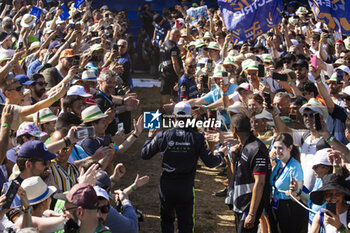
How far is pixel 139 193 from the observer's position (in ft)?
29.8

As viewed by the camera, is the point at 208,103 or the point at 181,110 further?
the point at 208,103

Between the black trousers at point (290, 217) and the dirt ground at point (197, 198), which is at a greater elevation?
the black trousers at point (290, 217)

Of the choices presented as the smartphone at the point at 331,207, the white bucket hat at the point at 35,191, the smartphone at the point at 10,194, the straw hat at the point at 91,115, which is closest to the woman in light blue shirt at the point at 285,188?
the smartphone at the point at 331,207

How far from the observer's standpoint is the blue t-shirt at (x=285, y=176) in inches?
231

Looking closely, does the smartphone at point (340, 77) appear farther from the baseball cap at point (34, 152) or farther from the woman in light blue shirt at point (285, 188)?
the baseball cap at point (34, 152)

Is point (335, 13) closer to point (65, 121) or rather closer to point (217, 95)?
point (217, 95)

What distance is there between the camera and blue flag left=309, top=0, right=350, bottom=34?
9922 mm

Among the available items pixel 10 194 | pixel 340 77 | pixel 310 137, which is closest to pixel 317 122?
pixel 310 137

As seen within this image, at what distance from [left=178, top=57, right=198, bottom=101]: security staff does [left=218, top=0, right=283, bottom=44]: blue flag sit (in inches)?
49.7

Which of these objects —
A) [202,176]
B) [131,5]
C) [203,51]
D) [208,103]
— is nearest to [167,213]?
[208,103]

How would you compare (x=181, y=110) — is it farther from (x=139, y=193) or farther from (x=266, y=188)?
(x=139, y=193)

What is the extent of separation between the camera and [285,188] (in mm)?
5895

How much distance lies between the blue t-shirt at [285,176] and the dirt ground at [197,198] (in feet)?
6.50

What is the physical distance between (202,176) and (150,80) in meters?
8.92
